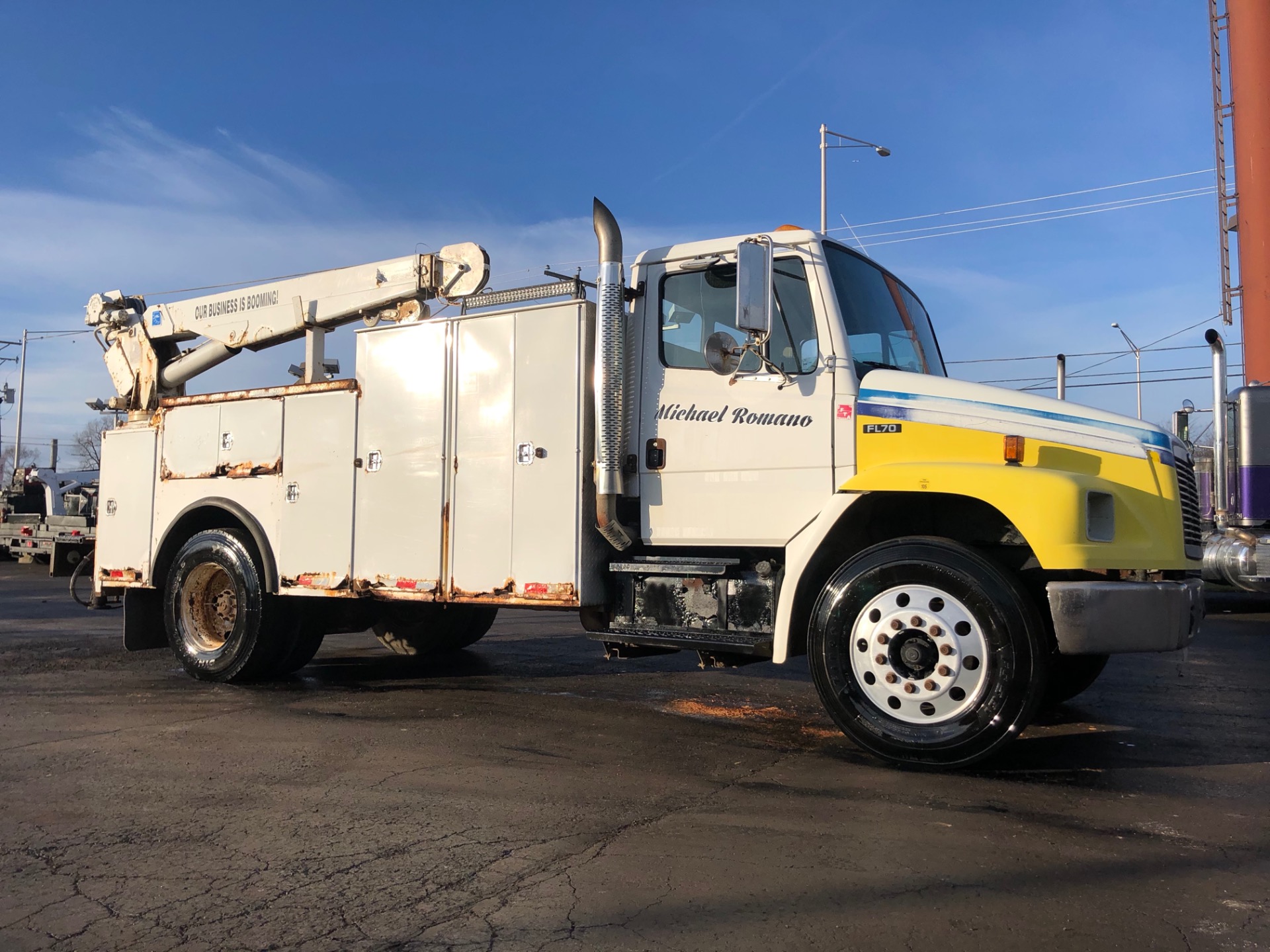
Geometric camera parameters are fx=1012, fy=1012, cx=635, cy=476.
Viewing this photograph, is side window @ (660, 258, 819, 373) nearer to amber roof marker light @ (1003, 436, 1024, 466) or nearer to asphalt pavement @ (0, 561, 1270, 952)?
amber roof marker light @ (1003, 436, 1024, 466)

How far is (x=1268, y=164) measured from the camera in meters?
18.6

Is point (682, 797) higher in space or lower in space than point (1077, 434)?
Result: lower

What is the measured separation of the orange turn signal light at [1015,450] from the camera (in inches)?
207

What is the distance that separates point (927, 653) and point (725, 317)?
7.75 ft

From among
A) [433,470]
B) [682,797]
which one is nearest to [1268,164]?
[433,470]

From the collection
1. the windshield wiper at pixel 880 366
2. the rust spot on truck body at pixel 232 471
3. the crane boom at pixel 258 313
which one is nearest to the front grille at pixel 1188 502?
the windshield wiper at pixel 880 366

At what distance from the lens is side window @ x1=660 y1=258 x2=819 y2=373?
232 inches

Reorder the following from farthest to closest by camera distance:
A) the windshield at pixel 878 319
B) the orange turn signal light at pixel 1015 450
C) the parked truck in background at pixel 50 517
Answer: the parked truck in background at pixel 50 517, the windshield at pixel 878 319, the orange turn signal light at pixel 1015 450

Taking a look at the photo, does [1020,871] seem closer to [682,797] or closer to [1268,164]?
[682,797]

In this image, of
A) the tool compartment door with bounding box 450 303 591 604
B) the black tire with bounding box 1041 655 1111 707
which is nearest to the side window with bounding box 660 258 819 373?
the tool compartment door with bounding box 450 303 591 604

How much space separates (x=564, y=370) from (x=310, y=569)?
8.91 feet

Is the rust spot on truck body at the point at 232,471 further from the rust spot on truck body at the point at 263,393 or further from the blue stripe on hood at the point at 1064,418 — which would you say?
the blue stripe on hood at the point at 1064,418

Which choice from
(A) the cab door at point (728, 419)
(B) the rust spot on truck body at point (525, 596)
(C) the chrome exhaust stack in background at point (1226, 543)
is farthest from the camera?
(C) the chrome exhaust stack in background at point (1226, 543)

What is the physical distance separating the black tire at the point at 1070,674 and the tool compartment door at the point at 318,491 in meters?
4.99
